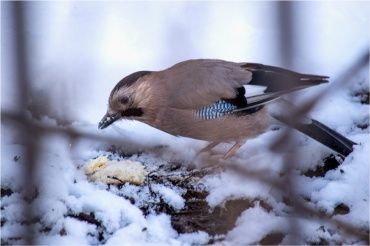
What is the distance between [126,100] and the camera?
3326 mm

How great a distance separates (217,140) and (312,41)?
132cm

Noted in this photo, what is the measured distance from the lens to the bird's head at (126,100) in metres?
3.30

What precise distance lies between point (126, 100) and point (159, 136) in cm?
31

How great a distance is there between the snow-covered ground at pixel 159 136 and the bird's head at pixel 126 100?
0.29 ft

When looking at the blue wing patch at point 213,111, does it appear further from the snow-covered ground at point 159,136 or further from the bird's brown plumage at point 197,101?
the snow-covered ground at point 159,136

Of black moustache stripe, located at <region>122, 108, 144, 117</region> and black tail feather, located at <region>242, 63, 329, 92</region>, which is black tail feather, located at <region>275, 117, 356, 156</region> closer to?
black tail feather, located at <region>242, 63, 329, 92</region>

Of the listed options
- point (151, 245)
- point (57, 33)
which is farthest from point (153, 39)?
point (151, 245)

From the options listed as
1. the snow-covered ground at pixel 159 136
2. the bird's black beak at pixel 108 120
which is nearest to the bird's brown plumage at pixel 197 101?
the bird's black beak at pixel 108 120

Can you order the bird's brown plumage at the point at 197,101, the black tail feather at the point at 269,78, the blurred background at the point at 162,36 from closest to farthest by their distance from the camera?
1. the black tail feather at the point at 269,78
2. the bird's brown plumage at the point at 197,101
3. the blurred background at the point at 162,36

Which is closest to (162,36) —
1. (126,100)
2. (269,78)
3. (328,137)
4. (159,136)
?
(159,136)

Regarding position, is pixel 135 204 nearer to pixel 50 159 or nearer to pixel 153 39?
pixel 50 159

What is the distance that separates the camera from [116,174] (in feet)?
10.1

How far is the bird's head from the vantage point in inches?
130

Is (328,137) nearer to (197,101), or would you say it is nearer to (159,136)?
(197,101)
